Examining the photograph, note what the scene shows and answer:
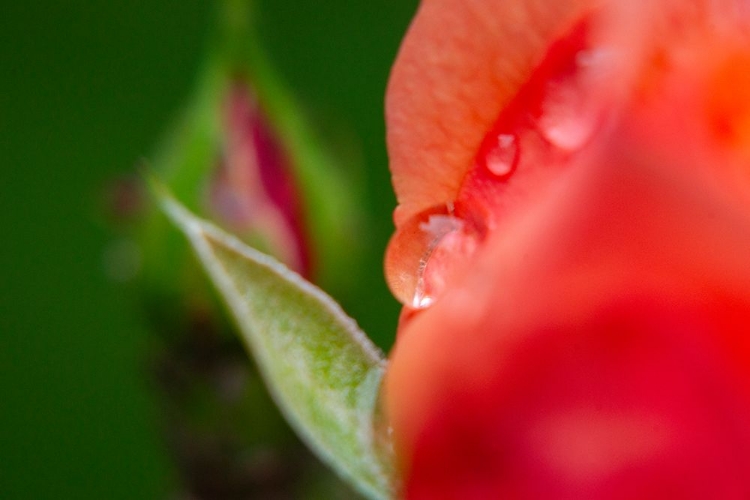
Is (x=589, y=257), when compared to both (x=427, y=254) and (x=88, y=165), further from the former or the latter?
(x=88, y=165)

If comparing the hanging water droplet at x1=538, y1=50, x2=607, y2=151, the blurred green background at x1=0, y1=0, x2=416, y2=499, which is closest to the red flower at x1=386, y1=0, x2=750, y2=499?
the hanging water droplet at x1=538, y1=50, x2=607, y2=151

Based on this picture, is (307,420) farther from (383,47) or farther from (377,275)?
(383,47)

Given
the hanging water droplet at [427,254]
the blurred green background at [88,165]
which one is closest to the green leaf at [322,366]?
the hanging water droplet at [427,254]

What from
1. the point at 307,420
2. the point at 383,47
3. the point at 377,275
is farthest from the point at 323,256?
the point at 383,47

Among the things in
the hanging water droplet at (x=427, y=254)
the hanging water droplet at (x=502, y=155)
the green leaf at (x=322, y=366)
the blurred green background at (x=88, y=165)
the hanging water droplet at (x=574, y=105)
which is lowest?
the blurred green background at (x=88, y=165)

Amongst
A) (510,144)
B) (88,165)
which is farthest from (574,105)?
(88,165)

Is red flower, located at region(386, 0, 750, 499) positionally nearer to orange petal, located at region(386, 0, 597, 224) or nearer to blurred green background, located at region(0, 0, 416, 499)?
orange petal, located at region(386, 0, 597, 224)

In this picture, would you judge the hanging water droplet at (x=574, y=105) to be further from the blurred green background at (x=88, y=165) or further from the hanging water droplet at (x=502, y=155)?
the blurred green background at (x=88, y=165)
